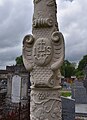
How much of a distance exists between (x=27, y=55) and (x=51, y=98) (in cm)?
82

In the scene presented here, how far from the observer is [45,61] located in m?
4.08

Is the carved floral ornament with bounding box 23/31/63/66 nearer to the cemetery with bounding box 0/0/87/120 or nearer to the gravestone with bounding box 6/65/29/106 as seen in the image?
the cemetery with bounding box 0/0/87/120

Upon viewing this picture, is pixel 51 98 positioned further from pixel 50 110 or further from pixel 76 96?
pixel 76 96

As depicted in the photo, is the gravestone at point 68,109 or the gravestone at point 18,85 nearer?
the gravestone at point 68,109

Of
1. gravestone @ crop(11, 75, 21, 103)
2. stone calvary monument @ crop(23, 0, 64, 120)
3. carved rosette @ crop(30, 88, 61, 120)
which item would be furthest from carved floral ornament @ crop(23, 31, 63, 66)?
gravestone @ crop(11, 75, 21, 103)

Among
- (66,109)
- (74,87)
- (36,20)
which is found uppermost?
(36,20)

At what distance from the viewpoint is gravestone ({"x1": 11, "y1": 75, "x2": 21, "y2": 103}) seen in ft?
38.2

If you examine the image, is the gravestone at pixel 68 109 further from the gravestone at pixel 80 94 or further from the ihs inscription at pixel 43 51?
the ihs inscription at pixel 43 51

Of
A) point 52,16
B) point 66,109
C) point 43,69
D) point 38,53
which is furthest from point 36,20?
point 66,109

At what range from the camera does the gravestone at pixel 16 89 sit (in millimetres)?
11631

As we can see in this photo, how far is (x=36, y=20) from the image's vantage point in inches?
165

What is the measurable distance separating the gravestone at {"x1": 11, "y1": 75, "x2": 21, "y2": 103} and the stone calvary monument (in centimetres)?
758

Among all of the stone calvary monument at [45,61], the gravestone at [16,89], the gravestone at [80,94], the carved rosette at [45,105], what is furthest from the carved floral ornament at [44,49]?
the gravestone at [16,89]

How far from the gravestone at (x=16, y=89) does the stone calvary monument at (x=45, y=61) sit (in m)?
7.58
